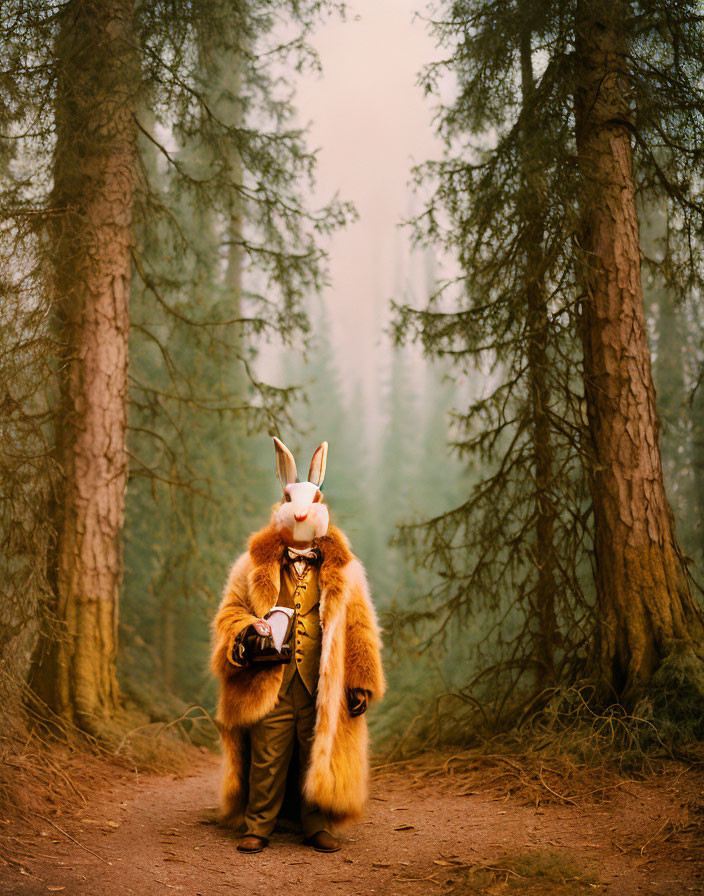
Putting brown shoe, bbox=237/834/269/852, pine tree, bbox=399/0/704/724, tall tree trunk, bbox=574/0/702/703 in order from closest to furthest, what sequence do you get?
1. brown shoe, bbox=237/834/269/852
2. tall tree trunk, bbox=574/0/702/703
3. pine tree, bbox=399/0/704/724

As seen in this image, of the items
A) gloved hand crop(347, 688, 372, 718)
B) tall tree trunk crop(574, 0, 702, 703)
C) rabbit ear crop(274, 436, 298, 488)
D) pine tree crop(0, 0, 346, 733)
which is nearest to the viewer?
gloved hand crop(347, 688, 372, 718)

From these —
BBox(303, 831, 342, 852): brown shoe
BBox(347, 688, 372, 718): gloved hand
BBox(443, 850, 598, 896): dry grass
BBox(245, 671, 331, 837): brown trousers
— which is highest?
BBox(347, 688, 372, 718): gloved hand

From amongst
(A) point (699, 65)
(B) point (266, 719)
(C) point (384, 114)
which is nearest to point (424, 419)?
(C) point (384, 114)

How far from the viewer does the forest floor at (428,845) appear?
10.8ft

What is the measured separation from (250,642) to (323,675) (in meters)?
0.47

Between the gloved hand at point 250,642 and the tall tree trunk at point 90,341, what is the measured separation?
86.1 inches

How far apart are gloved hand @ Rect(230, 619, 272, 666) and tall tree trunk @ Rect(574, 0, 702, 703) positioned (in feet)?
8.57

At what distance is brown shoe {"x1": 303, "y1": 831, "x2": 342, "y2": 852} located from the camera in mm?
3975

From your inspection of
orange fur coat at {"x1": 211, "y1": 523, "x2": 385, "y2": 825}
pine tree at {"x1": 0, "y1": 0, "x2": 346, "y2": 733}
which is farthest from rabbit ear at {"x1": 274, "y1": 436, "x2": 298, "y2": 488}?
pine tree at {"x1": 0, "y1": 0, "x2": 346, "y2": 733}

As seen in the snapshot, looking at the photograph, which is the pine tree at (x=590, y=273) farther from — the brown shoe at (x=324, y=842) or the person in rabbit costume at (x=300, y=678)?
the brown shoe at (x=324, y=842)

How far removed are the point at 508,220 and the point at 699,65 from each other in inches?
81.0

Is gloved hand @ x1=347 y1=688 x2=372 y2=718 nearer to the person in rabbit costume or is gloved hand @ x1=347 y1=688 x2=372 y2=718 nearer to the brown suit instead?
the person in rabbit costume

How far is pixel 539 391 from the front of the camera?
19.3 ft

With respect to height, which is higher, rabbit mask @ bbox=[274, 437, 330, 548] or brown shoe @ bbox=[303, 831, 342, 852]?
rabbit mask @ bbox=[274, 437, 330, 548]
